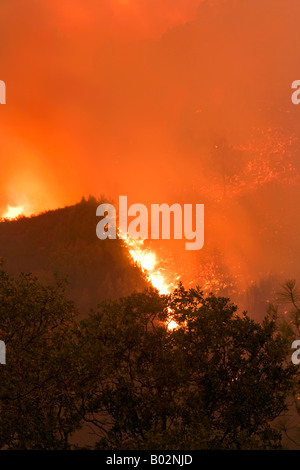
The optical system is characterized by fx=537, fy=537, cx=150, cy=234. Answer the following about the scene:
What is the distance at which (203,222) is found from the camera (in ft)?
558

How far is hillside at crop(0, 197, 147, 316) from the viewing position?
54.5m

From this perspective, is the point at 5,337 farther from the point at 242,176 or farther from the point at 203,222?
the point at 242,176

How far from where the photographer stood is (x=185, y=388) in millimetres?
19828

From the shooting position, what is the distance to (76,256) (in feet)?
186

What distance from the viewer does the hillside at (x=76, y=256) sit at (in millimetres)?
54531

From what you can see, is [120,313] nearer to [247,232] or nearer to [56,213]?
[56,213]

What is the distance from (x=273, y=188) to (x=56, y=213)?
12862 centimetres

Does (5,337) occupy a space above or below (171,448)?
above

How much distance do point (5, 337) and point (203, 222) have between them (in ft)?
502

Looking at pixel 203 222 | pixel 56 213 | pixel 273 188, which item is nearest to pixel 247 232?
pixel 203 222
